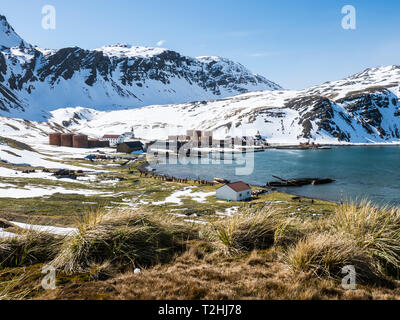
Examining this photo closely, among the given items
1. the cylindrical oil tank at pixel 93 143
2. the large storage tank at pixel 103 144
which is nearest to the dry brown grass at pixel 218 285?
the cylindrical oil tank at pixel 93 143

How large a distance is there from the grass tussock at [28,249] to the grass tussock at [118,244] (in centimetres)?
55

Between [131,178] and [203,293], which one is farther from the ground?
[203,293]

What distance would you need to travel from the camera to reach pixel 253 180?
6981cm

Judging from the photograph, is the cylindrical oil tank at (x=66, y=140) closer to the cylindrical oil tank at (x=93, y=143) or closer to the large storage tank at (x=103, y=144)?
the cylindrical oil tank at (x=93, y=143)

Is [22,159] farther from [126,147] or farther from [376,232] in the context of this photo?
[376,232]

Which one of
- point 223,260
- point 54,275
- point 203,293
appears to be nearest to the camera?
point 203,293

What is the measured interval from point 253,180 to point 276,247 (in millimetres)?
63259

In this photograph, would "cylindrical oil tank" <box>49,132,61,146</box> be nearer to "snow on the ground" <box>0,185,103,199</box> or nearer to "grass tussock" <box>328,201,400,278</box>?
"snow on the ground" <box>0,185,103,199</box>

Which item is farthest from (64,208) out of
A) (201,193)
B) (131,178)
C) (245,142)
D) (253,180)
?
(245,142)

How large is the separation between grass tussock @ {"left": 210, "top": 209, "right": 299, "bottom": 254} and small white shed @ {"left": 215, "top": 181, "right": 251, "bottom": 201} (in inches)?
1485

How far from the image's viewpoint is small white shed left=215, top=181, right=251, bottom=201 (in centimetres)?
4603
